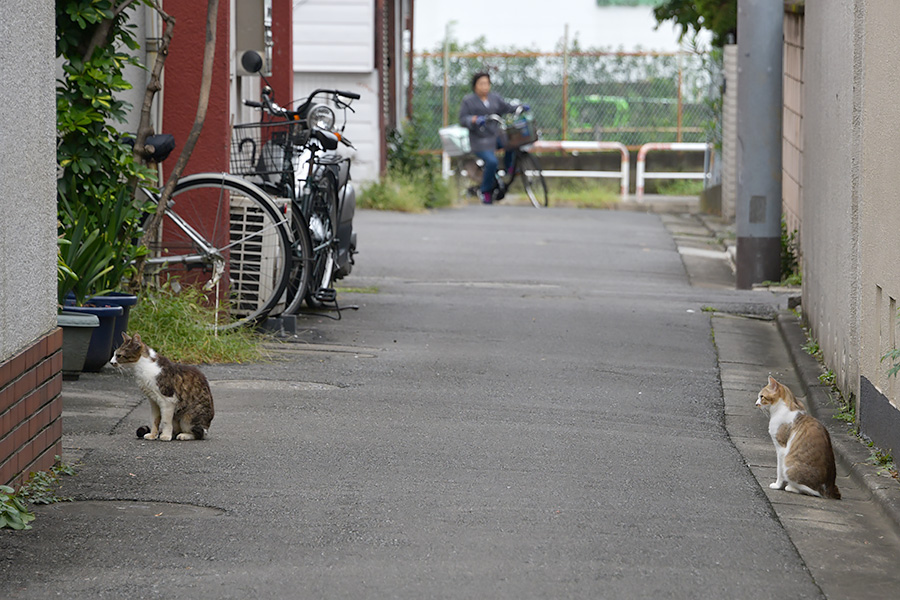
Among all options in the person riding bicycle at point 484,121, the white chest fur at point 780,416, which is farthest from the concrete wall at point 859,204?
the person riding bicycle at point 484,121

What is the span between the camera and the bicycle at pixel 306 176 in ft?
28.8

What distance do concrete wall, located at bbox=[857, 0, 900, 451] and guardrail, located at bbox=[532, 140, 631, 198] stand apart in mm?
16208

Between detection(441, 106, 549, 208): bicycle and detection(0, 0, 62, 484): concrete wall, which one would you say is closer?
detection(0, 0, 62, 484): concrete wall

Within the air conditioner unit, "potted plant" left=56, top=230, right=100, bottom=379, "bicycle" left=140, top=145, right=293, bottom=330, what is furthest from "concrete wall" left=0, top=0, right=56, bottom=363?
the air conditioner unit

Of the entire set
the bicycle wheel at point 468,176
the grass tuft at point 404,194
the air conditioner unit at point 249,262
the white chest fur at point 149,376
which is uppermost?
the bicycle wheel at point 468,176

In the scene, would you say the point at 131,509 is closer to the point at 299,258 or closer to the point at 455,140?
the point at 299,258

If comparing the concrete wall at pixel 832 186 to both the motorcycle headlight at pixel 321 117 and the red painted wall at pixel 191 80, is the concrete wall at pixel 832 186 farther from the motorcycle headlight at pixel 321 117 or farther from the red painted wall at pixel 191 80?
the red painted wall at pixel 191 80

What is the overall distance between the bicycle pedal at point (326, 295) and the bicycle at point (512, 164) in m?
11.7

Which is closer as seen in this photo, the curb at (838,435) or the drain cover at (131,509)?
the drain cover at (131,509)

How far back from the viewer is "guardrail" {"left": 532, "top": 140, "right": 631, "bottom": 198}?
2280cm

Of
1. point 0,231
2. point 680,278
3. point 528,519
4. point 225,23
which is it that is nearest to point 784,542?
point 528,519

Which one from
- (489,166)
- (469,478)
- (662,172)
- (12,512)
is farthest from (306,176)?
(662,172)

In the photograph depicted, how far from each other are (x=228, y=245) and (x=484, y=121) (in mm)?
12485

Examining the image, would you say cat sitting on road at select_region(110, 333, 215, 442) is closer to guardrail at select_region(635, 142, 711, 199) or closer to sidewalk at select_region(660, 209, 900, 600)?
sidewalk at select_region(660, 209, 900, 600)
